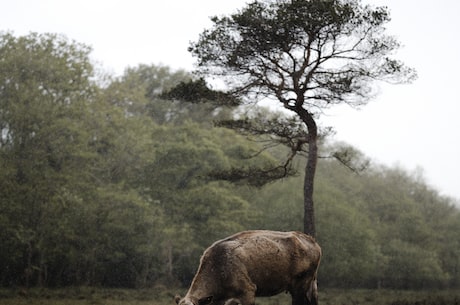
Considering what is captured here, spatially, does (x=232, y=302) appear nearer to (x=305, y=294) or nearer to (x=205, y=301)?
(x=205, y=301)

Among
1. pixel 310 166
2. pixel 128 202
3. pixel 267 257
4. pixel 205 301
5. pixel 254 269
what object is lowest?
pixel 205 301

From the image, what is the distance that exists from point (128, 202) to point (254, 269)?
88.6ft

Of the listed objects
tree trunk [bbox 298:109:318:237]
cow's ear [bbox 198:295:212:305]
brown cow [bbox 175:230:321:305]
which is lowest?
cow's ear [bbox 198:295:212:305]

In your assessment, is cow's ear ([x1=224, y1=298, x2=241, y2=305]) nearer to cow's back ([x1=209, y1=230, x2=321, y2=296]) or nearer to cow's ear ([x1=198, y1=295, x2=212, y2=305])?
cow's ear ([x1=198, y1=295, x2=212, y2=305])

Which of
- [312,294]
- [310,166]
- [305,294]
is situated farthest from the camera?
[310,166]

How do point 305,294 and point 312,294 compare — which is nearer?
point 305,294

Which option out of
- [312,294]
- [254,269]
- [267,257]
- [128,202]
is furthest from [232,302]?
[128,202]

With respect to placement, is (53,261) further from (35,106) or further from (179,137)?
(179,137)

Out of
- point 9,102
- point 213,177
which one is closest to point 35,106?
point 9,102

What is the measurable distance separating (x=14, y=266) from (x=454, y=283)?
43.5 m

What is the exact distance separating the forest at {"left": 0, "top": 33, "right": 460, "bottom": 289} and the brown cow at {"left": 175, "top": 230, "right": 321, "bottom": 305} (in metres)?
9.87

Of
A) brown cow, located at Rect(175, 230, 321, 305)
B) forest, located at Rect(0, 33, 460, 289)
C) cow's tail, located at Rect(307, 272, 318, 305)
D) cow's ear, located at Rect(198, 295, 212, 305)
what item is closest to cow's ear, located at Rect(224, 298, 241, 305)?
brown cow, located at Rect(175, 230, 321, 305)

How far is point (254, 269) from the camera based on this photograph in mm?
12750

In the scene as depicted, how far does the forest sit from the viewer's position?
3481cm
